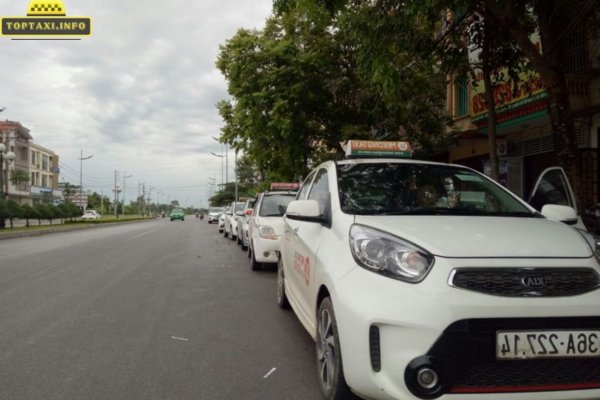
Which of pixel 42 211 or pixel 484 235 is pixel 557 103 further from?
pixel 42 211

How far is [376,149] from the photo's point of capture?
27.7ft

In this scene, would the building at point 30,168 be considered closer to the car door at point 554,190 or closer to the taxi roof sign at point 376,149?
the taxi roof sign at point 376,149

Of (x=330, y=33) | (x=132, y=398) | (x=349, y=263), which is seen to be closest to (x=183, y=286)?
(x=132, y=398)

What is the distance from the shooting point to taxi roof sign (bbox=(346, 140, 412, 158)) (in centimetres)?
816

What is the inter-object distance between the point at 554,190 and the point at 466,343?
3.32 metres

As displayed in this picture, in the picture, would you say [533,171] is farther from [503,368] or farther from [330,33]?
[503,368]

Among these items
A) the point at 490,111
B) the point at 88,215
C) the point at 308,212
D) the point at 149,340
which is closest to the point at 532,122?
the point at 490,111

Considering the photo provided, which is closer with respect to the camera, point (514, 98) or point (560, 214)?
point (560, 214)

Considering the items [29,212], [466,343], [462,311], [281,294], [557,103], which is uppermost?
[557,103]

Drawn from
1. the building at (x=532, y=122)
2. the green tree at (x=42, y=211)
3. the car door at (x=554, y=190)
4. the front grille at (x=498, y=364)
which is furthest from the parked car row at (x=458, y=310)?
the green tree at (x=42, y=211)

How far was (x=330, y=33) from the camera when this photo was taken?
1439 cm

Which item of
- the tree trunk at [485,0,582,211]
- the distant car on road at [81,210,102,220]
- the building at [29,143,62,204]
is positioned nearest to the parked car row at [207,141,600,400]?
the tree trunk at [485,0,582,211]

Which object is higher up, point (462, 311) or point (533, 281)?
point (533, 281)

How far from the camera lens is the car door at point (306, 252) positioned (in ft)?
12.4
